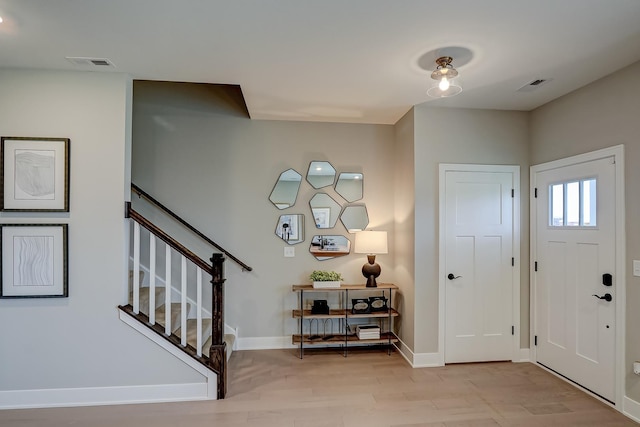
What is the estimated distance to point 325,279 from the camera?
12.3 feet

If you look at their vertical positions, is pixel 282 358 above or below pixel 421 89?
below

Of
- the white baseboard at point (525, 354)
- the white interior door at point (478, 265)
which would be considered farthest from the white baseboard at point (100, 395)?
the white baseboard at point (525, 354)

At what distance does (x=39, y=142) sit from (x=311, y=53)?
7.36ft

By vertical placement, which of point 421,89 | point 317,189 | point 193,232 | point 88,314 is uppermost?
point 421,89

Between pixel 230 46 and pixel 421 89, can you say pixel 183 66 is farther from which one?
pixel 421 89

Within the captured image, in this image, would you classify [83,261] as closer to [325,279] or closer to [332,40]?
[325,279]

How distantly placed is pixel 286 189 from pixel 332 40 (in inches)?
77.8

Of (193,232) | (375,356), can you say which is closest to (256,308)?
(193,232)

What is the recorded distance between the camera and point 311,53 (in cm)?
247

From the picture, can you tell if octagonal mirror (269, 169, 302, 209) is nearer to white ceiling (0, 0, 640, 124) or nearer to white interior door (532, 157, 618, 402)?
white ceiling (0, 0, 640, 124)

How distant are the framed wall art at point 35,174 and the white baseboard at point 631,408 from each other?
4583 mm

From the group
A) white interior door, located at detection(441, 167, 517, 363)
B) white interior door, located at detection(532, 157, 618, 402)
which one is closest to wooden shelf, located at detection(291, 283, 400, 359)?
white interior door, located at detection(441, 167, 517, 363)

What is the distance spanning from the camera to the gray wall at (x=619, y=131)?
255cm

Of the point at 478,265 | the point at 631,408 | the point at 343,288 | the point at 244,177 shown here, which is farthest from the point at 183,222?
the point at 631,408
